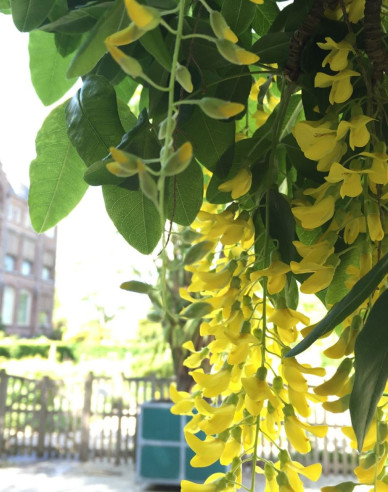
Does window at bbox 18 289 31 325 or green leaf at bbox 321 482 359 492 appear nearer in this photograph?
green leaf at bbox 321 482 359 492

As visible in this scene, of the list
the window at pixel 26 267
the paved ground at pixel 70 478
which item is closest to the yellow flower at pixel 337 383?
the paved ground at pixel 70 478

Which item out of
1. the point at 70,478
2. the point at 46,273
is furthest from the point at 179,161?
the point at 46,273

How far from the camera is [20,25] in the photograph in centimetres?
31

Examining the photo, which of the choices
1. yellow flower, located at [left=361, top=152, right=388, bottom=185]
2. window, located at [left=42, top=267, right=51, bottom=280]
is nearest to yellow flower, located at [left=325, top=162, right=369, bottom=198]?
yellow flower, located at [left=361, top=152, right=388, bottom=185]

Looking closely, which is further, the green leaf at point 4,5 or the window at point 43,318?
the window at point 43,318

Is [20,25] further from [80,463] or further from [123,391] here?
[80,463]

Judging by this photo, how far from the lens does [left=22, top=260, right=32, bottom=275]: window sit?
16.2 m

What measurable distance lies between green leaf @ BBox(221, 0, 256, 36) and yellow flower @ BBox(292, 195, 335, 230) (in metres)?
0.11

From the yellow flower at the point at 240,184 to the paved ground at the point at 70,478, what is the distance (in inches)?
150

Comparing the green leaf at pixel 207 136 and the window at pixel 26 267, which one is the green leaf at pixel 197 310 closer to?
the green leaf at pixel 207 136

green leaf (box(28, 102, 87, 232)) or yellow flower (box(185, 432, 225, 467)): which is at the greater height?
→ green leaf (box(28, 102, 87, 232))

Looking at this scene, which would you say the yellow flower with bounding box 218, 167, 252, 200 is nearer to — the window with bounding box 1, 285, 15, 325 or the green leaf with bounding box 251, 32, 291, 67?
the green leaf with bounding box 251, 32, 291, 67

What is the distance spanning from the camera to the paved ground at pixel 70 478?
4027 millimetres

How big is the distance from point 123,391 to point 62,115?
14.8 ft
